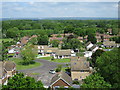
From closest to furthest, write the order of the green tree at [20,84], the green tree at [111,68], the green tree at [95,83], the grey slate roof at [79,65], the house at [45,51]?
the green tree at [95,83]
the green tree at [20,84]
the green tree at [111,68]
the grey slate roof at [79,65]
the house at [45,51]

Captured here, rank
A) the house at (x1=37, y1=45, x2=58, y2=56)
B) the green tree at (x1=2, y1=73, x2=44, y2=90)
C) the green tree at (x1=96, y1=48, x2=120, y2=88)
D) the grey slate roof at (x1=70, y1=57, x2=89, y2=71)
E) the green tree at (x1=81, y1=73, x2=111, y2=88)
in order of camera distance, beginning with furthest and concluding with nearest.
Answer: the house at (x1=37, y1=45, x2=58, y2=56), the grey slate roof at (x1=70, y1=57, x2=89, y2=71), the green tree at (x1=96, y1=48, x2=120, y2=88), the green tree at (x1=2, y1=73, x2=44, y2=90), the green tree at (x1=81, y1=73, x2=111, y2=88)

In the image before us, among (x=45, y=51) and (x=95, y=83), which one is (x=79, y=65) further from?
(x=45, y=51)

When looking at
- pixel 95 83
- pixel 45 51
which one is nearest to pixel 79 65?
pixel 95 83

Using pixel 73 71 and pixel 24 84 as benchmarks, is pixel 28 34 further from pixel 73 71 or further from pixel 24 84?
pixel 24 84

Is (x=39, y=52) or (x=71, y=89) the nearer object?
(x=71, y=89)

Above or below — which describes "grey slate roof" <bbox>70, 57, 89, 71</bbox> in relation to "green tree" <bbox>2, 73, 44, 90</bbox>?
below

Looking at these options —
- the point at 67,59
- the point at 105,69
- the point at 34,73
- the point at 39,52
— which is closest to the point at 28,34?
the point at 39,52

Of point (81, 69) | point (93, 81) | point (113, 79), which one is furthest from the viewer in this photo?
point (81, 69)

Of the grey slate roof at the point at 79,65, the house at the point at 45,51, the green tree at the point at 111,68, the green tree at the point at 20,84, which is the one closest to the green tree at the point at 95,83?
the green tree at the point at 111,68

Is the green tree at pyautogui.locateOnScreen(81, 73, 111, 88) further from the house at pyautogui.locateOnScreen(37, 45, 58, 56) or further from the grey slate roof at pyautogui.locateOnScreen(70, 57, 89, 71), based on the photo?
the house at pyautogui.locateOnScreen(37, 45, 58, 56)

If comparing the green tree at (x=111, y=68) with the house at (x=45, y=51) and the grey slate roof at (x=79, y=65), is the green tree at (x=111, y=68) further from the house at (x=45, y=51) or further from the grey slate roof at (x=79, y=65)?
the house at (x=45, y=51)

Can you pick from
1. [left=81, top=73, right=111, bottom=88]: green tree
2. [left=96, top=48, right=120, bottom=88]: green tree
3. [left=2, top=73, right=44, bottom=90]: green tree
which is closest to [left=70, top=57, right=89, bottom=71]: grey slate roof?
[left=96, top=48, right=120, bottom=88]: green tree
